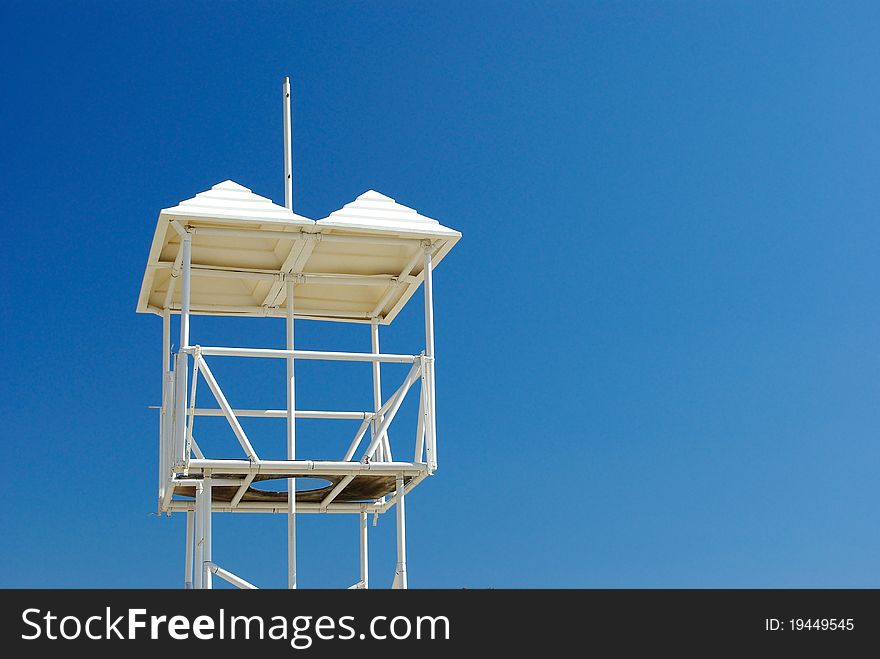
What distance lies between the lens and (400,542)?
76.9 feet

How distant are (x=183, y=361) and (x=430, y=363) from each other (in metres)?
3.74

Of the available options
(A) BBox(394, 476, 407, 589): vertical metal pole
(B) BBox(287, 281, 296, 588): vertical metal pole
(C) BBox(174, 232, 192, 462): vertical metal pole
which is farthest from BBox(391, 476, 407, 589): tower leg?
(C) BBox(174, 232, 192, 462): vertical metal pole

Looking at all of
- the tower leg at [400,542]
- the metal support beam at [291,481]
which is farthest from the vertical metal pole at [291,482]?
the tower leg at [400,542]

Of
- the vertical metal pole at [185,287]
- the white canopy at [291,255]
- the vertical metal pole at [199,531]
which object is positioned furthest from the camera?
the white canopy at [291,255]

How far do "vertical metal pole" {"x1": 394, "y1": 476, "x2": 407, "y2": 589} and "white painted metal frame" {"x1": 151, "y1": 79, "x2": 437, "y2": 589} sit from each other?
0.02 metres

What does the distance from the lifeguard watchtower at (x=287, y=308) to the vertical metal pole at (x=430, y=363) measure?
0.02m

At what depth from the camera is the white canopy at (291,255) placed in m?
22.8

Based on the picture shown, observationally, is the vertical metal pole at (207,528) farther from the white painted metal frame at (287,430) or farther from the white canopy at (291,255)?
the white canopy at (291,255)

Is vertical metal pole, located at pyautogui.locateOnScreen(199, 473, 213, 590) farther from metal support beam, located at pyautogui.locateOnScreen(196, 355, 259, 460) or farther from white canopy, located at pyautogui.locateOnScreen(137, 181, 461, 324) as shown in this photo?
white canopy, located at pyautogui.locateOnScreen(137, 181, 461, 324)

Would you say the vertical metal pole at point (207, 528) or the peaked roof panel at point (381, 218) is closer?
the vertical metal pole at point (207, 528)

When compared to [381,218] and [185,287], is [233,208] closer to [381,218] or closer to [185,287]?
[185,287]
